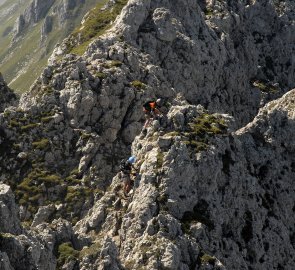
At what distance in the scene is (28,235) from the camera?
1896 inches

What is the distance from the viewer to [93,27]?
104938 millimetres

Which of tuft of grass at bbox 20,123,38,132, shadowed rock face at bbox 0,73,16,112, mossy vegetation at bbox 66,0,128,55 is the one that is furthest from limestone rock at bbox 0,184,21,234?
mossy vegetation at bbox 66,0,128,55

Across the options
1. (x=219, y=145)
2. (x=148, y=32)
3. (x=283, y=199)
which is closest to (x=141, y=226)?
A: (x=219, y=145)

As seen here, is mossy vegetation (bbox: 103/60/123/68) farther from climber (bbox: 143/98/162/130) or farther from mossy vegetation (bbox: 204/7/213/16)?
mossy vegetation (bbox: 204/7/213/16)

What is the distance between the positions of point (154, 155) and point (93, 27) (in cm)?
5368

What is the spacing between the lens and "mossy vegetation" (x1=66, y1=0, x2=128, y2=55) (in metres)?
103

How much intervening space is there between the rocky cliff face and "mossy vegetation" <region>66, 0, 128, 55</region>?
2.89 meters

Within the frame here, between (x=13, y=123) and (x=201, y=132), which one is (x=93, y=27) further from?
(x=201, y=132)

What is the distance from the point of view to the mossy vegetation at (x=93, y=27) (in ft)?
337

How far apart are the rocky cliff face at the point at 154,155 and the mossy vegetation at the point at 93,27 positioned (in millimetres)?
2889

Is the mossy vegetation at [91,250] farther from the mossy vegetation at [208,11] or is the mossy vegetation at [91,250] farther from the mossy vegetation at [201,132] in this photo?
the mossy vegetation at [208,11]

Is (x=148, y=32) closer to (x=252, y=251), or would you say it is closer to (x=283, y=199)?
(x=283, y=199)

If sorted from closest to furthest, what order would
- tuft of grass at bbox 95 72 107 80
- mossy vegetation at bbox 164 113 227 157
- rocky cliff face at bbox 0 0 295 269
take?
rocky cliff face at bbox 0 0 295 269 < mossy vegetation at bbox 164 113 227 157 < tuft of grass at bbox 95 72 107 80

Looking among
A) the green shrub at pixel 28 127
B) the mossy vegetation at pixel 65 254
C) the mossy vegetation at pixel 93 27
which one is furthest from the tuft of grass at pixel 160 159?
the mossy vegetation at pixel 93 27
